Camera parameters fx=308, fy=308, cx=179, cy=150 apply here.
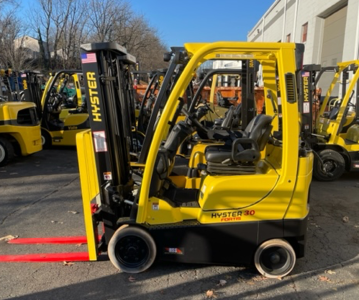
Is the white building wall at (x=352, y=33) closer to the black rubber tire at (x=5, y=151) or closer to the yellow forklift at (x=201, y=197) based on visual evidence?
the yellow forklift at (x=201, y=197)

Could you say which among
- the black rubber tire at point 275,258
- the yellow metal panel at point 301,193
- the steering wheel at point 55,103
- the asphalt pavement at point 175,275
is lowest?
the asphalt pavement at point 175,275

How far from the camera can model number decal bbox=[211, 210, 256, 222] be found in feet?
10.0

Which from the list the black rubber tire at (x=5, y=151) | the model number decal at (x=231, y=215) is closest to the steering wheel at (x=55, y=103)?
the black rubber tire at (x=5, y=151)

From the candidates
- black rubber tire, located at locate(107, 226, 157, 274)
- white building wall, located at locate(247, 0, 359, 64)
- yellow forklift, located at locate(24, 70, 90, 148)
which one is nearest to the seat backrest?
black rubber tire, located at locate(107, 226, 157, 274)

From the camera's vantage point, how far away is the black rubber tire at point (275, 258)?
3119mm

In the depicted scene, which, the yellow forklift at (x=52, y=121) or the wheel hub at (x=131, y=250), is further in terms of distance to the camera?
the yellow forklift at (x=52, y=121)

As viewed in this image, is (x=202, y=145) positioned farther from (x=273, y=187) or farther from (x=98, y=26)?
(x=98, y=26)

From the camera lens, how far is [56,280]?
3162 millimetres

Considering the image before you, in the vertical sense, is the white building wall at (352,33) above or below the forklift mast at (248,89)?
above

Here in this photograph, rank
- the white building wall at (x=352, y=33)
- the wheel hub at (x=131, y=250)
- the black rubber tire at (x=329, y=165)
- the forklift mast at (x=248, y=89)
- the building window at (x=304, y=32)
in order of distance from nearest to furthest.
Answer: the wheel hub at (x=131, y=250) → the forklift mast at (x=248, y=89) → the black rubber tire at (x=329, y=165) → the white building wall at (x=352, y=33) → the building window at (x=304, y=32)

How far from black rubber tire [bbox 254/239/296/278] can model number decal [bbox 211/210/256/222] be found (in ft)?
1.23

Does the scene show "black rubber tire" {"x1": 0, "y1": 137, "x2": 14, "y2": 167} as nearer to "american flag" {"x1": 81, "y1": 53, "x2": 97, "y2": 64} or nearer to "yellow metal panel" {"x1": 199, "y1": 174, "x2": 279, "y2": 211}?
"american flag" {"x1": 81, "y1": 53, "x2": 97, "y2": 64}

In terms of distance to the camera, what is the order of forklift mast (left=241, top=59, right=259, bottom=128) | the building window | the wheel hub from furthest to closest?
the building window → forklift mast (left=241, top=59, right=259, bottom=128) → the wheel hub

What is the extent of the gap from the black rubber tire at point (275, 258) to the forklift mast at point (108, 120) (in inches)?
60.5
